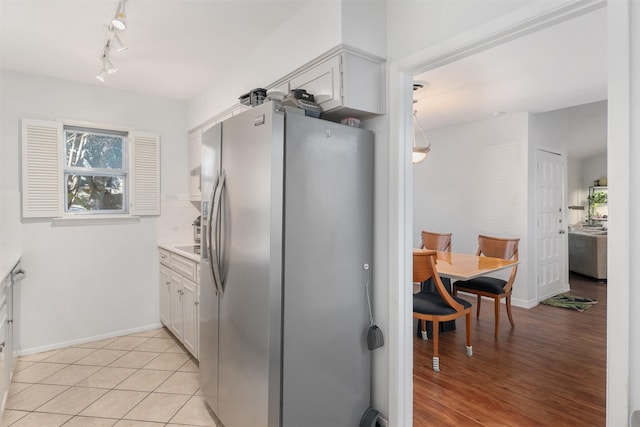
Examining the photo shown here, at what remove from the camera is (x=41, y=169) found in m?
3.19

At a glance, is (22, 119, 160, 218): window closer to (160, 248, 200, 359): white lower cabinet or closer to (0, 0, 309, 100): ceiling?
(0, 0, 309, 100): ceiling

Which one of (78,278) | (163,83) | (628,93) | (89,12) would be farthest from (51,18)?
(628,93)

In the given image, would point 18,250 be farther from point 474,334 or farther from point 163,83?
point 474,334

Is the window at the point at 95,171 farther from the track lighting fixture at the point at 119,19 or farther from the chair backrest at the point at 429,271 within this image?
the chair backrest at the point at 429,271

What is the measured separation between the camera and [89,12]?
86.0 inches

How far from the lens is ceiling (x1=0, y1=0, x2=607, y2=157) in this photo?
85.8 inches

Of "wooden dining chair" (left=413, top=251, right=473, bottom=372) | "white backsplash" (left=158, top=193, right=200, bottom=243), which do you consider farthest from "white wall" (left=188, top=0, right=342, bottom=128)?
"wooden dining chair" (left=413, top=251, right=473, bottom=372)

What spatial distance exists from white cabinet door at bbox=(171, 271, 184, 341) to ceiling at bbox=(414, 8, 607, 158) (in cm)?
301

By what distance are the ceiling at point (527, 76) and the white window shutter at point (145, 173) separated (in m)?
2.88

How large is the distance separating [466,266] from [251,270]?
95.1 inches

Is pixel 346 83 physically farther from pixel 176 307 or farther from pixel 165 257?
pixel 165 257

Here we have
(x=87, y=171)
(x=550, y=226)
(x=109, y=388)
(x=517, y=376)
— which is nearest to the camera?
(x=109, y=388)

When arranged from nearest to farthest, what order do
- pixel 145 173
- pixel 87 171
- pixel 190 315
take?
pixel 190 315 < pixel 87 171 < pixel 145 173

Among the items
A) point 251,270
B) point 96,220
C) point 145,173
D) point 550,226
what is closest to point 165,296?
point 96,220
